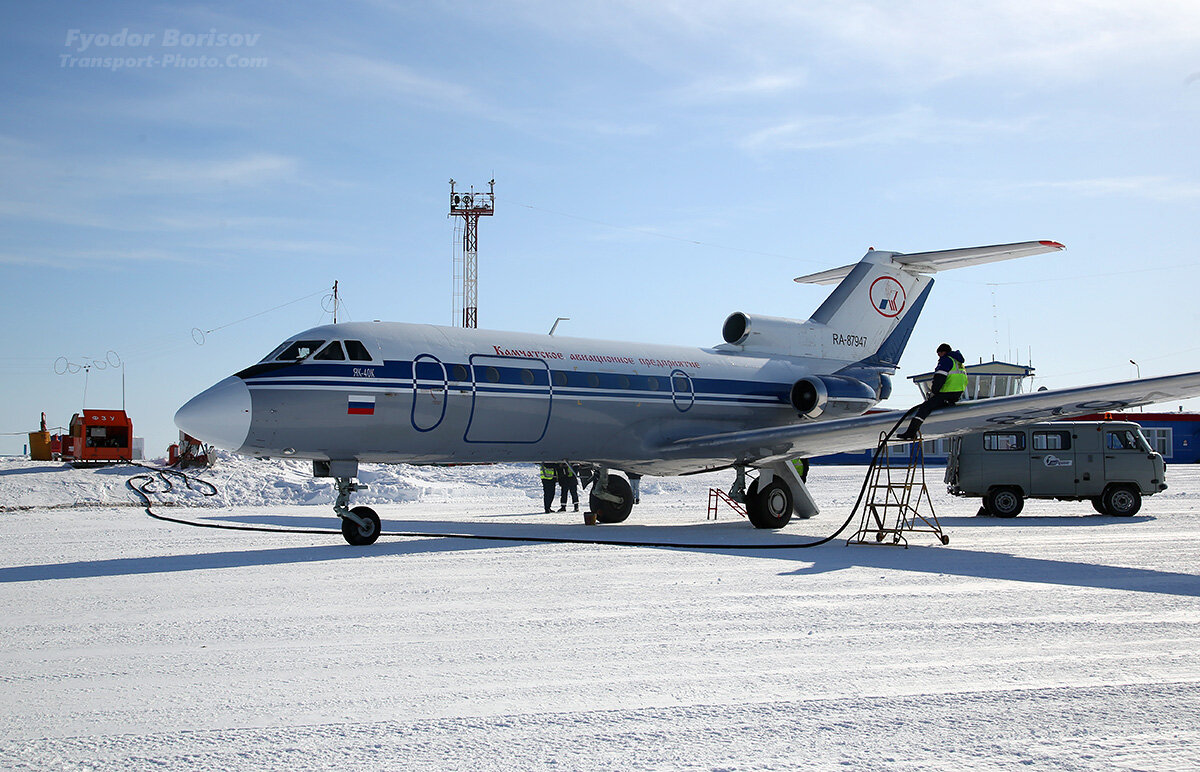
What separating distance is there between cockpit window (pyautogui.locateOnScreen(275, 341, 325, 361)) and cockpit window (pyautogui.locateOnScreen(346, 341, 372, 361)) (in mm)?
413

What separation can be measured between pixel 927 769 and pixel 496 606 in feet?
15.9

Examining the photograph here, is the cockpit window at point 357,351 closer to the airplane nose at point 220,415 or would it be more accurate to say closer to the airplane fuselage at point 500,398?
the airplane fuselage at point 500,398

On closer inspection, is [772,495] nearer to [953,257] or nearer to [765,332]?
[765,332]

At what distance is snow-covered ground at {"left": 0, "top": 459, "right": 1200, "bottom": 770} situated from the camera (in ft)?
14.3

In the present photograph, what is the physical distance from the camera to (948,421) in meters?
15.0

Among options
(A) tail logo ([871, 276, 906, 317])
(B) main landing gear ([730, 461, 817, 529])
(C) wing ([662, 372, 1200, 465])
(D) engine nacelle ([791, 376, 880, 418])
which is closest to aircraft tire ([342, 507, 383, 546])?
(C) wing ([662, 372, 1200, 465])

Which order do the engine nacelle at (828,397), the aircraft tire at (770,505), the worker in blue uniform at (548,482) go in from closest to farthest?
the aircraft tire at (770,505) → the engine nacelle at (828,397) → the worker in blue uniform at (548,482)

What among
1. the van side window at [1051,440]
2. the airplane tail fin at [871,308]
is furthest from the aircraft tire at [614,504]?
the van side window at [1051,440]

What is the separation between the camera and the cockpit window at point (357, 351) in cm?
1405

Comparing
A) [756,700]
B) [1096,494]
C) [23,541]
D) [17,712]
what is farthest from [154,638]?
[1096,494]

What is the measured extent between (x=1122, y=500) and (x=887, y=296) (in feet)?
22.8

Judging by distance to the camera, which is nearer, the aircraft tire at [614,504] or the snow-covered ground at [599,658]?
the snow-covered ground at [599,658]

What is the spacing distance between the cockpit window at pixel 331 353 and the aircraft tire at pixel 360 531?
7.16ft

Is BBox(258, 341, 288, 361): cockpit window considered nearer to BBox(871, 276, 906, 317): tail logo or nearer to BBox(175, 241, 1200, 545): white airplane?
BBox(175, 241, 1200, 545): white airplane
